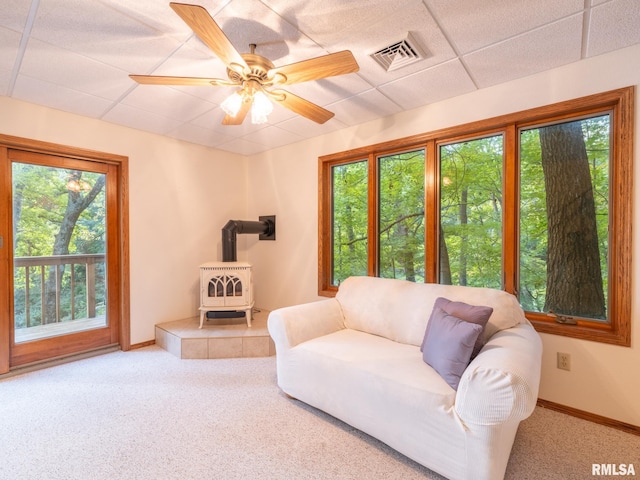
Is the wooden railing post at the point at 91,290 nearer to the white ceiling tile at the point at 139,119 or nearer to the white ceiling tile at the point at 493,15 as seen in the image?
the white ceiling tile at the point at 139,119

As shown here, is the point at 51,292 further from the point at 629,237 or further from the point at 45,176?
the point at 629,237

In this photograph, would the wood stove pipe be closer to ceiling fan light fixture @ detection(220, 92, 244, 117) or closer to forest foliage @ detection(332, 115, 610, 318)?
forest foliage @ detection(332, 115, 610, 318)

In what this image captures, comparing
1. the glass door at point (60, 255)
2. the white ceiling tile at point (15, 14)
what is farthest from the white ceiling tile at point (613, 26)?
the glass door at point (60, 255)

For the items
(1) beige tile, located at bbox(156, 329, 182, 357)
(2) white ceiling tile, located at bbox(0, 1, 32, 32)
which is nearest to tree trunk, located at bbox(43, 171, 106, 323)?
(1) beige tile, located at bbox(156, 329, 182, 357)

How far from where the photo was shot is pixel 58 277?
10.0 feet

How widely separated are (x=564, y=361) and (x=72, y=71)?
4.10 meters

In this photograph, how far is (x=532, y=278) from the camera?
242 cm

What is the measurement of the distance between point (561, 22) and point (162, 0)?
217 cm

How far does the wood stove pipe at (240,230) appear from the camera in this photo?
11.9 feet

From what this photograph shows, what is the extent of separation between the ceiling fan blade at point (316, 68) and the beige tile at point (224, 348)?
248 centimetres

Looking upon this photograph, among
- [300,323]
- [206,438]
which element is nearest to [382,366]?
Answer: [300,323]

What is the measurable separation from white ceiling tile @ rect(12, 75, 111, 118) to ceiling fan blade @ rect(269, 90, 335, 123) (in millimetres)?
1773

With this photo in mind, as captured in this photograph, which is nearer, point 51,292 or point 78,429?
point 78,429

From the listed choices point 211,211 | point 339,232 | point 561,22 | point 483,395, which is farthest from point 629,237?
point 211,211
